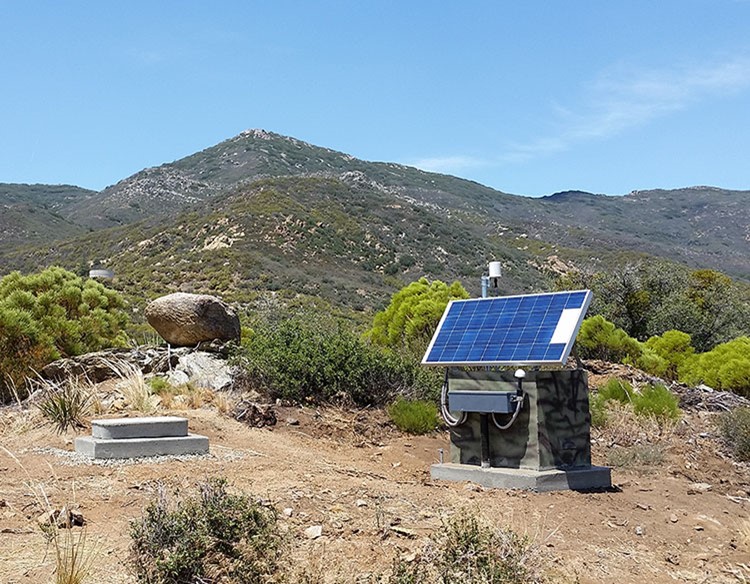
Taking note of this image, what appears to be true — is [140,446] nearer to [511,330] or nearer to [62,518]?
[62,518]

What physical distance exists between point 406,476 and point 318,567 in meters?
4.34

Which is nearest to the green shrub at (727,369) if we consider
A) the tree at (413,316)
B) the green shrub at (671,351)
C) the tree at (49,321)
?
the green shrub at (671,351)

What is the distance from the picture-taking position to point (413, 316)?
70.5 ft

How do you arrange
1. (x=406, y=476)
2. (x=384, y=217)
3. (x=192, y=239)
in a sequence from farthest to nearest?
(x=384, y=217) → (x=192, y=239) → (x=406, y=476)

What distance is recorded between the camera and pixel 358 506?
749cm

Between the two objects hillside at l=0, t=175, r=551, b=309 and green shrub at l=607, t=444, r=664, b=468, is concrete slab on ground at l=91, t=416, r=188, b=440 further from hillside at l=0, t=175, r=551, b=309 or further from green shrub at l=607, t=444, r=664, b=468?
hillside at l=0, t=175, r=551, b=309

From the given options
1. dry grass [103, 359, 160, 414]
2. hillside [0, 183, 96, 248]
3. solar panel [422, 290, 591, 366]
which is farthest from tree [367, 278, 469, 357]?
hillside [0, 183, 96, 248]

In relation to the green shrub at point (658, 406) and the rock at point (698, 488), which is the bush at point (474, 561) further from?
the green shrub at point (658, 406)

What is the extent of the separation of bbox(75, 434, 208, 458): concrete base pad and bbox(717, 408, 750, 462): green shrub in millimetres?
7545

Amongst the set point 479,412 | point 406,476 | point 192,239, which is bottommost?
point 406,476

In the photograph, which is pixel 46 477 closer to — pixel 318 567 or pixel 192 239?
pixel 318 567

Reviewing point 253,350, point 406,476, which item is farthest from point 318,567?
point 253,350

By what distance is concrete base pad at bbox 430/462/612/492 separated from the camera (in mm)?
9016

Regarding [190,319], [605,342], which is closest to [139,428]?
[190,319]
